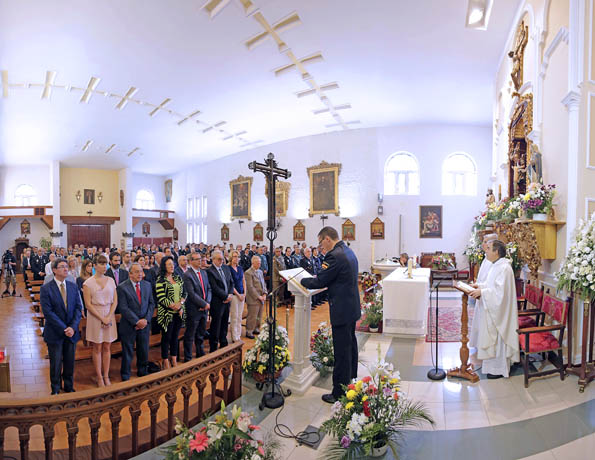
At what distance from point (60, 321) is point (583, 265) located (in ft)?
17.2

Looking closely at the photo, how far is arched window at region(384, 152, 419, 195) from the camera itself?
14617 mm

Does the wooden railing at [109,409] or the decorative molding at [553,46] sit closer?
the wooden railing at [109,409]

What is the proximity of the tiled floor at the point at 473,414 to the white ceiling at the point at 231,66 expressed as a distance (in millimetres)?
6828

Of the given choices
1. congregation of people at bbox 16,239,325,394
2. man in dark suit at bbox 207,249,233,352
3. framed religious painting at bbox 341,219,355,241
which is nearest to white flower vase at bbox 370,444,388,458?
congregation of people at bbox 16,239,325,394

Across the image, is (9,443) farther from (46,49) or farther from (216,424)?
(46,49)

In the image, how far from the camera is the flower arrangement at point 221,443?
6.68 ft


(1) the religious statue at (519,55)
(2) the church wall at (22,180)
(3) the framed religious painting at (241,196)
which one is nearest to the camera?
(1) the religious statue at (519,55)

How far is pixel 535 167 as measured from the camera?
17.6ft

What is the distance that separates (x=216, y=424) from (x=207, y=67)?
9703 mm

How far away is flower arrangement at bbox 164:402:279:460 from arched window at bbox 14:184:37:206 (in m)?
22.7

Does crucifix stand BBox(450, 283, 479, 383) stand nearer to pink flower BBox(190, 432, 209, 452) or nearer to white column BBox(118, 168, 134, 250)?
pink flower BBox(190, 432, 209, 452)

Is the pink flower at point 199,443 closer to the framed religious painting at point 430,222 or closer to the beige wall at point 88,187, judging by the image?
the framed religious painting at point 430,222

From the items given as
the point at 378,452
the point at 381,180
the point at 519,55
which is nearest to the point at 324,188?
the point at 381,180

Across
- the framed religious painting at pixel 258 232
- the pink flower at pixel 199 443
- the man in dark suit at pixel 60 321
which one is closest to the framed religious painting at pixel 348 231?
the framed religious painting at pixel 258 232
